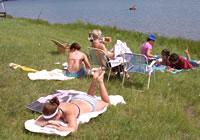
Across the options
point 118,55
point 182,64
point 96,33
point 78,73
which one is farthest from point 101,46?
point 182,64

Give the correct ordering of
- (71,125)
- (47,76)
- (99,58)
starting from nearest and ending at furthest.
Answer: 1. (71,125)
2. (47,76)
3. (99,58)

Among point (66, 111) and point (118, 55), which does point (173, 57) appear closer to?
point (118, 55)

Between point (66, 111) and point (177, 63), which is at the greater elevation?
point (66, 111)

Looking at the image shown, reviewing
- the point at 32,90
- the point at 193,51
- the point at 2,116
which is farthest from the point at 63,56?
the point at 193,51

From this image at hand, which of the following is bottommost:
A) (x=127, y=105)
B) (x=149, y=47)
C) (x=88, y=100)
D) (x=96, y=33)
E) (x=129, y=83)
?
(x=129, y=83)

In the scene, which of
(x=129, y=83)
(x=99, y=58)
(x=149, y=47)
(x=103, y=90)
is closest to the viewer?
(x=103, y=90)

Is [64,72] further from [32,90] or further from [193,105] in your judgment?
[193,105]

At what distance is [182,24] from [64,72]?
1495 cm

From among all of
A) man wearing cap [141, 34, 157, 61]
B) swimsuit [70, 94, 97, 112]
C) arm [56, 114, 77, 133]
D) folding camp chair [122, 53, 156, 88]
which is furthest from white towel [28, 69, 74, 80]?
man wearing cap [141, 34, 157, 61]

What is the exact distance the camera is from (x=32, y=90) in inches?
173

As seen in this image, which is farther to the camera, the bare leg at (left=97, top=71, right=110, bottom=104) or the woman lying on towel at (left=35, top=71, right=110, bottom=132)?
the bare leg at (left=97, top=71, right=110, bottom=104)

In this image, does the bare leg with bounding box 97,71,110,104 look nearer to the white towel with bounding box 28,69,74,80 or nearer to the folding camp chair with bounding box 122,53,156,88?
the folding camp chair with bounding box 122,53,156,88

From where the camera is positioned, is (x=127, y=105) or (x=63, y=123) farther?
(x=127, y=105)

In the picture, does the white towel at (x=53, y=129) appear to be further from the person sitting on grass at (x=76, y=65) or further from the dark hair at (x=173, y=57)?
the dark hair at (x=173, y=57)
